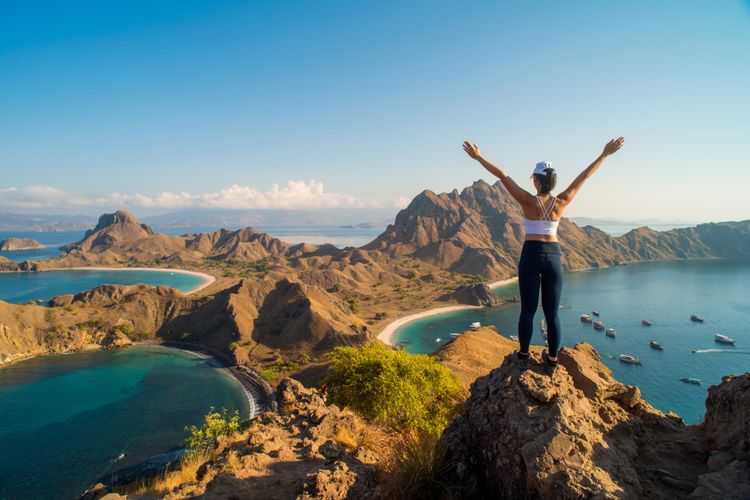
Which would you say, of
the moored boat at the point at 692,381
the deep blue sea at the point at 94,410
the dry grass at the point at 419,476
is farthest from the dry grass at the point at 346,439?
the moored boat at the point at 692,381

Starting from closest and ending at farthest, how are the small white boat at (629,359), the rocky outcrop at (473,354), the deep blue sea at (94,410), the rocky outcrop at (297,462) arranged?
the rocky outcrop at (297,462), the deep blue sea at (94,410), the rocky outcrop at (473,354), the small white boat at (629,359)

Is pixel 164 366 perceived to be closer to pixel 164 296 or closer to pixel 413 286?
pixel 164 296

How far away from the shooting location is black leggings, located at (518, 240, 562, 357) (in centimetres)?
593

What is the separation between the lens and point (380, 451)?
9.48 m

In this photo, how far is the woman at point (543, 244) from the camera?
234 inches

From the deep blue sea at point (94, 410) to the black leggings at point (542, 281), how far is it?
40.6m

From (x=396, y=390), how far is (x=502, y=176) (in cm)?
1562

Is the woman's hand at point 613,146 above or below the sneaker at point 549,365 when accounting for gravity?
above

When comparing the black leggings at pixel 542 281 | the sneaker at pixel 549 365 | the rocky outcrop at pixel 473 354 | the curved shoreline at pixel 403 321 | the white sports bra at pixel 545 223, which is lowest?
the curved shoreline at pixel 403 321

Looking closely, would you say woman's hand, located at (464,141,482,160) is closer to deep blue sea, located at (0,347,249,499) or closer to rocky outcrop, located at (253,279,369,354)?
deep blue sea, located at (0,347,249,499)

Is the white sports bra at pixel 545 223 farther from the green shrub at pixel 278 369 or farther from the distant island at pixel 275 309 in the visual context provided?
the green shrub at pixel 278 369

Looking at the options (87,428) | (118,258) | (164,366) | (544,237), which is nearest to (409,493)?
(544,237)

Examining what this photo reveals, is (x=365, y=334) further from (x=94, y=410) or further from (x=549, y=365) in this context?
(x=549, y=365)

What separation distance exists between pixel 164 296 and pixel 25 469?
4954 centimetres
